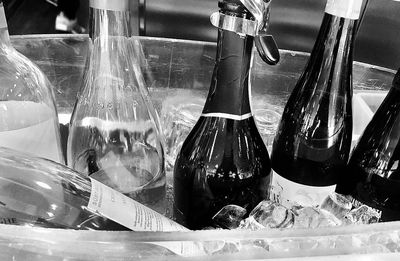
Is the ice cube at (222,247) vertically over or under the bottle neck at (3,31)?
under

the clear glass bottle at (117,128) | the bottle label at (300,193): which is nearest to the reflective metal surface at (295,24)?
the clear glass bottle at (117,128)

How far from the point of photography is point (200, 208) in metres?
0.43

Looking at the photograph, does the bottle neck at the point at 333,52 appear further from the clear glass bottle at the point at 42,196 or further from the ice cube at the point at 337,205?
the clear glass bottle at the point at 42,196

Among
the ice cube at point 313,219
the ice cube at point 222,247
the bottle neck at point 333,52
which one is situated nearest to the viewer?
the ice cube at point 222,247

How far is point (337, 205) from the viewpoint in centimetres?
39

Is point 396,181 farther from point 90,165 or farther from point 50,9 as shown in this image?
point 50,9

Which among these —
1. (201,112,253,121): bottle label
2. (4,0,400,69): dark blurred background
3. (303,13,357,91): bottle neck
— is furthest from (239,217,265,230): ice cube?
(4,0,400,69): dark blurred background

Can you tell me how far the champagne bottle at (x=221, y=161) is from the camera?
42 cm

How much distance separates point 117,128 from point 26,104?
0.12 meters

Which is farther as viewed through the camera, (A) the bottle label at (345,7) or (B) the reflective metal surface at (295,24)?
(B) the reflective metal surface at (295,24)

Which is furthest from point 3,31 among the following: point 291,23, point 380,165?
point 291,23

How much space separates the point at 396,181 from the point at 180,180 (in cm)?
23

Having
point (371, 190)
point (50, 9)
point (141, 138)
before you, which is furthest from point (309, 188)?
point (50, 9)

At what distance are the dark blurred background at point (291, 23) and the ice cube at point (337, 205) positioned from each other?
0.66 meters
